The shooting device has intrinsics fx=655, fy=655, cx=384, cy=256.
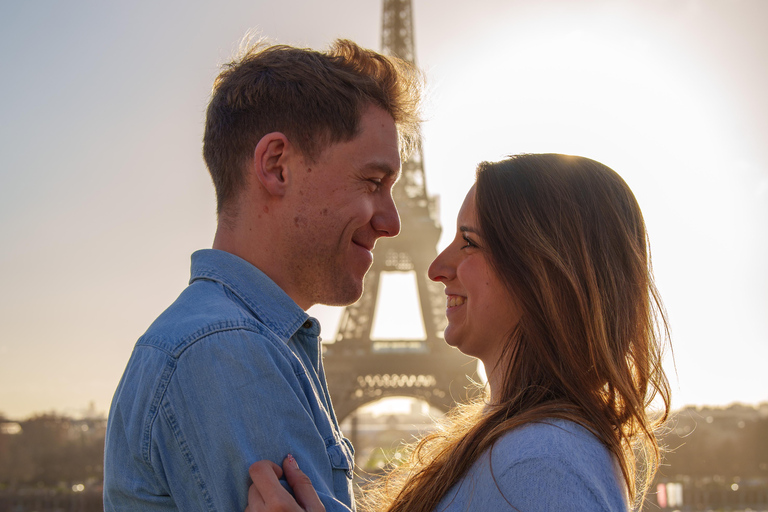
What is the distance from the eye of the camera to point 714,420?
4900cm

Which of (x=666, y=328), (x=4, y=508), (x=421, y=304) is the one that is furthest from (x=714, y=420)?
(x=666, y=328)

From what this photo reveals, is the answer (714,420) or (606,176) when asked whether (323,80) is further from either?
(714,420)

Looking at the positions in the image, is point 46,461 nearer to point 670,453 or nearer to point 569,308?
point 670,453

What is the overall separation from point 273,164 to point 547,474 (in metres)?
1.55

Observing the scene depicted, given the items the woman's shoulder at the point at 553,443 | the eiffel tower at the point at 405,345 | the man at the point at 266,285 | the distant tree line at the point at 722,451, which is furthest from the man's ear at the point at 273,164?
the distant tree line at the point at 722,451

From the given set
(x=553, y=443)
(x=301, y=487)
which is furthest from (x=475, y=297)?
(x=301, y=487)

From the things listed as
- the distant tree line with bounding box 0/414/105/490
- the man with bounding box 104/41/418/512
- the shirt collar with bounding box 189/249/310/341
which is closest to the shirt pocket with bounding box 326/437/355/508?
the man with bounding box 104/41/418/512

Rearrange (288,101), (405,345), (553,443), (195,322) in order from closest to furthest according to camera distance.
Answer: (195,322), (553,443), (288,101), (405,345)

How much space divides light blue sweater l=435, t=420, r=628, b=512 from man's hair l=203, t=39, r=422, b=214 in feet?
4.51

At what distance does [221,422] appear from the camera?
1909 mm

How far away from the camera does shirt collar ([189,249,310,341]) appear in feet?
7.95

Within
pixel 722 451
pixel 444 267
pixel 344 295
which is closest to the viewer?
pixel 344 295

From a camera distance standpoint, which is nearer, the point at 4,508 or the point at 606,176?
the point at 606,176

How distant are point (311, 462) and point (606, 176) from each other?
5.93 ft
